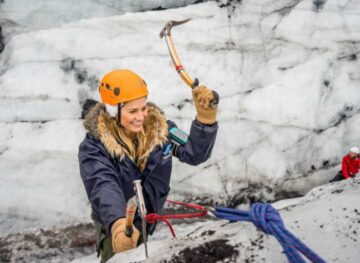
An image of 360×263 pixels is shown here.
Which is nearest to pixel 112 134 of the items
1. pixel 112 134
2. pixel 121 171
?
pixel 112 134

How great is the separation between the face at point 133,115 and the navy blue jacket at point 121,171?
0.17m

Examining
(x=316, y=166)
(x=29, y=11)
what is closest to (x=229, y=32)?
(x=316, y=166)

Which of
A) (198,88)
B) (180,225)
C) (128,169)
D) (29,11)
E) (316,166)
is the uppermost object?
(29,11)

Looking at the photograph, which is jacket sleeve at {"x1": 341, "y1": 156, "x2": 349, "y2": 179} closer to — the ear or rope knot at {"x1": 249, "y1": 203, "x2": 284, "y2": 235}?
the ear

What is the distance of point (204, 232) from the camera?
6.02 feet

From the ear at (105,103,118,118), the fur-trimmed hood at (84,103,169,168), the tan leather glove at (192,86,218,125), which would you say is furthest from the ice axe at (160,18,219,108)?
the ear at (105,103,118,118)

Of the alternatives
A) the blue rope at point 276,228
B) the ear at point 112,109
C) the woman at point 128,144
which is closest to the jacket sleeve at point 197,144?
the woman at point 128,144

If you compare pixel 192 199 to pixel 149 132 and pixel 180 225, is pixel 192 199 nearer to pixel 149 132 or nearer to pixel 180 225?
pixel 180 225

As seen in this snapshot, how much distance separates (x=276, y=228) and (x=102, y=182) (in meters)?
1.16

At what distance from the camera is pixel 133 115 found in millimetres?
2385

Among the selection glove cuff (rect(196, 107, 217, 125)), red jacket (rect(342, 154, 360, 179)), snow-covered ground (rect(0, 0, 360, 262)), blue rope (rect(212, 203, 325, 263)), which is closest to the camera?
blue rope (rect(212, 203, 325, 263))

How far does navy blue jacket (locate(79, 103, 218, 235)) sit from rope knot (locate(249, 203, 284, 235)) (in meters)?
0.82

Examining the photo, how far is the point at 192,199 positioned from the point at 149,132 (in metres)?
2.33

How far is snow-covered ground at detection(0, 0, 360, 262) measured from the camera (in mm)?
4418
